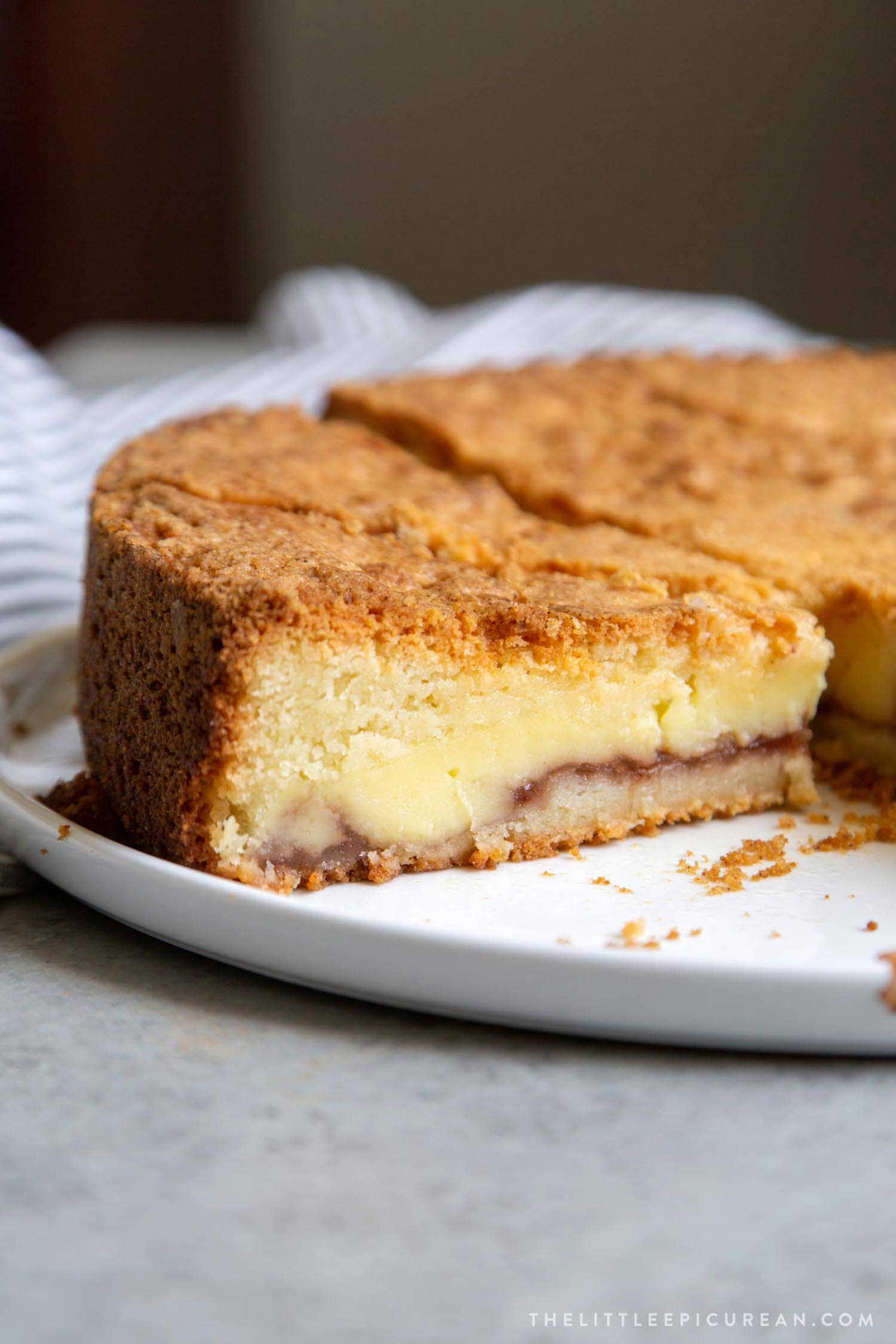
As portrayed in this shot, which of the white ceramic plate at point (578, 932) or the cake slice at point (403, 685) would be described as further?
the cake slice at point (403, 685)

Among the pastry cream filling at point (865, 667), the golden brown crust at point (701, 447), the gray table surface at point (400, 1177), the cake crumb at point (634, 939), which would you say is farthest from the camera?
the golden brown crust at point (701, 447)

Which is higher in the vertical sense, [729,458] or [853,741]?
[729,458]

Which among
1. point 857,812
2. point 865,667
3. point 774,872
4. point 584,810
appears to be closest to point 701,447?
point 865,667

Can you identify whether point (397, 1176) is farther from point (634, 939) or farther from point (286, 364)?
point (286, 364)

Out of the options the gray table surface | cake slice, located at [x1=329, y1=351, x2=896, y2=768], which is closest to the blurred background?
cake slice, located at [x1=329, y1=351, x2=896, y2=768]

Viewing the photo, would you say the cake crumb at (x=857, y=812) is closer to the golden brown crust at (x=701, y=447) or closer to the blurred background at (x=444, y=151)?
the golden brown crust at (x=701, y=447)

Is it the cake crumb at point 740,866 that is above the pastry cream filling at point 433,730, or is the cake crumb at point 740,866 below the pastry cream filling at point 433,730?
below

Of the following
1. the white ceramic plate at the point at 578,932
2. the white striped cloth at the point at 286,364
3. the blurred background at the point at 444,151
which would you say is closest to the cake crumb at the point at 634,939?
the white ceramic plate at the point at 578,932
